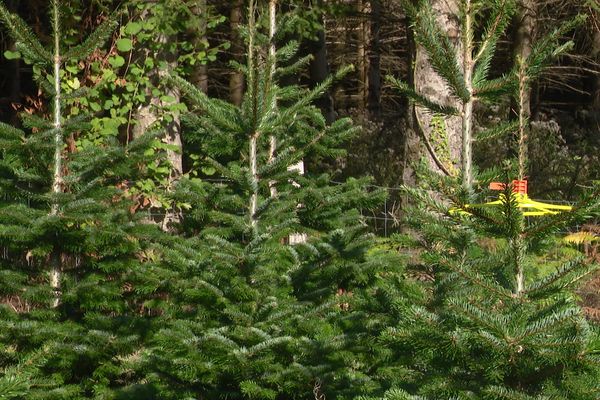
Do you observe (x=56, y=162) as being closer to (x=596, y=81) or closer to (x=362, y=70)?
(x=596, y=81)

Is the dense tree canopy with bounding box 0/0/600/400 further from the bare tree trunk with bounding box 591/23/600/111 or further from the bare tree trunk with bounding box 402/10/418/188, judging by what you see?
the bare tree trunk with bounding box 591/23/600/111

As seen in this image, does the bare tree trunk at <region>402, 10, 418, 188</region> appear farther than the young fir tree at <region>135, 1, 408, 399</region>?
Yes

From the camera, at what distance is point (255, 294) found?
565 centimetres

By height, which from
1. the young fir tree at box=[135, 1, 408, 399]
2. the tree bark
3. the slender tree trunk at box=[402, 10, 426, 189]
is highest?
the tree bark

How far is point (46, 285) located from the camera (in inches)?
255

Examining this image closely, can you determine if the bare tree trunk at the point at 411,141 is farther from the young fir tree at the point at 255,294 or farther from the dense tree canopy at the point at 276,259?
the young fir tree at the point at 255,294

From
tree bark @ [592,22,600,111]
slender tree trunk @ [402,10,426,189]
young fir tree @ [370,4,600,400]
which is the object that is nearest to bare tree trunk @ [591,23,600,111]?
tree bark @ [592,22,600,111]

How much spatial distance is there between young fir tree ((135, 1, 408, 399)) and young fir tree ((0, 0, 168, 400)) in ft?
1.04

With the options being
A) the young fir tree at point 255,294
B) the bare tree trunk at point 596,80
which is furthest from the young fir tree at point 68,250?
the bare tree trunk at point 596,80

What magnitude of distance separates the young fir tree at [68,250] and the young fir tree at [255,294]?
0.32 m

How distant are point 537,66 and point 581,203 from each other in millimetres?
815

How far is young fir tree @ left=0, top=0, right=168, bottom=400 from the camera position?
620 cm

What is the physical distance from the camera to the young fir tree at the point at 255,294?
5.50 metres

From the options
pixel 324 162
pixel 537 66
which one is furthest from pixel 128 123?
pixel 324 162
